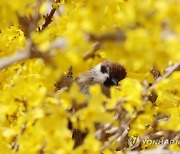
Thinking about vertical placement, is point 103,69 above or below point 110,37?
above

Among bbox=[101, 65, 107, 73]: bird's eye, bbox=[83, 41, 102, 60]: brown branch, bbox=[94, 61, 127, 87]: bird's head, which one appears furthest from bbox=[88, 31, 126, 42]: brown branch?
bbox=[101, 65, 107, 73]: bird's eye

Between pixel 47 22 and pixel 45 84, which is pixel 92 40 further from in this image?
pixel 47 22

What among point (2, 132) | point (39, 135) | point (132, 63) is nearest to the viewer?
point (132, 63)

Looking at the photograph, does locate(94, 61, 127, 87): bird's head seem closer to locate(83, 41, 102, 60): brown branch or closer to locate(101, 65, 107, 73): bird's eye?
locate(101, 65, 107, 73): bird's eye

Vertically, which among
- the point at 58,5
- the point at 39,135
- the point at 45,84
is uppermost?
the point at 58,5

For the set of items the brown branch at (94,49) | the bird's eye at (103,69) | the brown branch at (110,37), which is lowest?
the brown branch at (110,37)

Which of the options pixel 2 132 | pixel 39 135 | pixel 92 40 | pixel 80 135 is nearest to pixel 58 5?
pixel 80 135

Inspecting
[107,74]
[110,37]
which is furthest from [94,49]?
[107,74]

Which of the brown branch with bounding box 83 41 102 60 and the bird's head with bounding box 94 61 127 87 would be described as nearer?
the brown branch with bounding box 83 41 102 60

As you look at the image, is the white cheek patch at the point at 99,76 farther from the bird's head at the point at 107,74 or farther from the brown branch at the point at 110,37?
the brown branch at the point at 110,37

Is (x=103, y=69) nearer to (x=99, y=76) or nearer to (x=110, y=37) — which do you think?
(x=99, y=76)

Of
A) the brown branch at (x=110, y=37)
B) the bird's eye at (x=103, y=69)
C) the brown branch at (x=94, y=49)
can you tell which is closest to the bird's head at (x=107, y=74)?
the bird's eye at (x=103, y=69)
